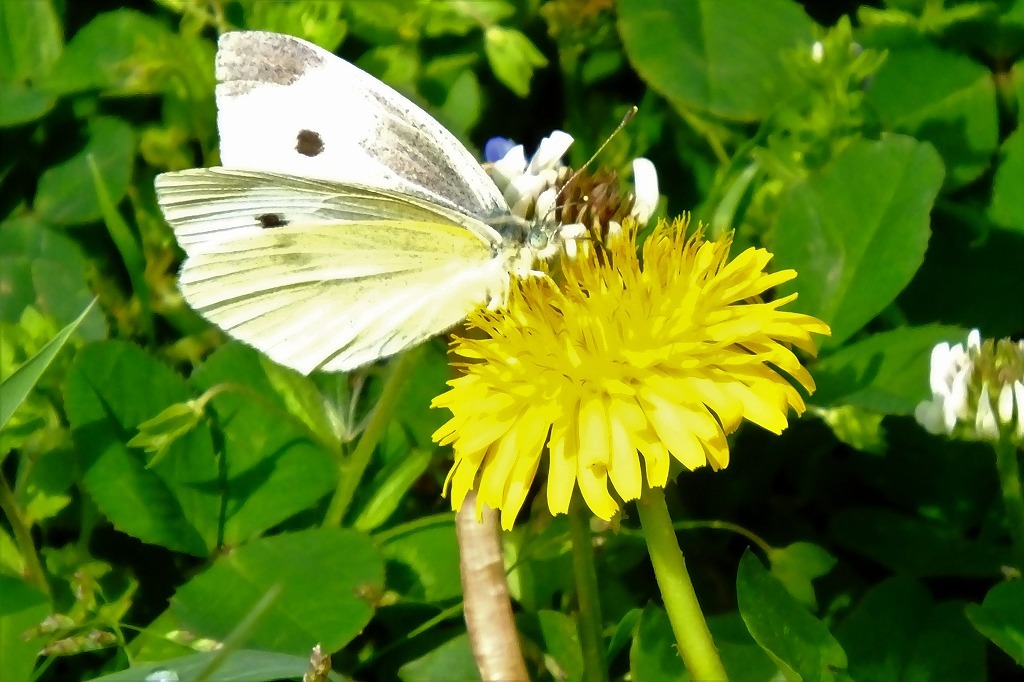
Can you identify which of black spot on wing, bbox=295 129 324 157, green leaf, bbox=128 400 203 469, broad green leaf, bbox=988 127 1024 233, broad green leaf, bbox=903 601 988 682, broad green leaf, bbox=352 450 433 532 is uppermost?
black spot on wing, bbox=295 129 324 157

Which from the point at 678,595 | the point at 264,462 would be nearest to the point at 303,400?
the point at 264,462

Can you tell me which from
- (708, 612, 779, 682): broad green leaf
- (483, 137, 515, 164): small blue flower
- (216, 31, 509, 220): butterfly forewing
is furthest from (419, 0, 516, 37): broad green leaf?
(708, 612, 779, 682): broad green leaf

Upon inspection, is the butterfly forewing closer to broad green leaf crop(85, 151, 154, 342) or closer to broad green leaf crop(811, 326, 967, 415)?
broad green leaf crop(85, 151, 154, 342)

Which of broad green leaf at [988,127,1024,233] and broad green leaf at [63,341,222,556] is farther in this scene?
broad green leaf at [988,127,1024,233]

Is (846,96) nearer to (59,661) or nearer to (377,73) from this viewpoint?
(377,73)

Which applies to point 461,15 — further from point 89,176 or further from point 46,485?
point 46,485

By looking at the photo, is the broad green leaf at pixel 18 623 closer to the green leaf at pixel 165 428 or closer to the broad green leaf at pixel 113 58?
the green leaf at pixel 165 428
